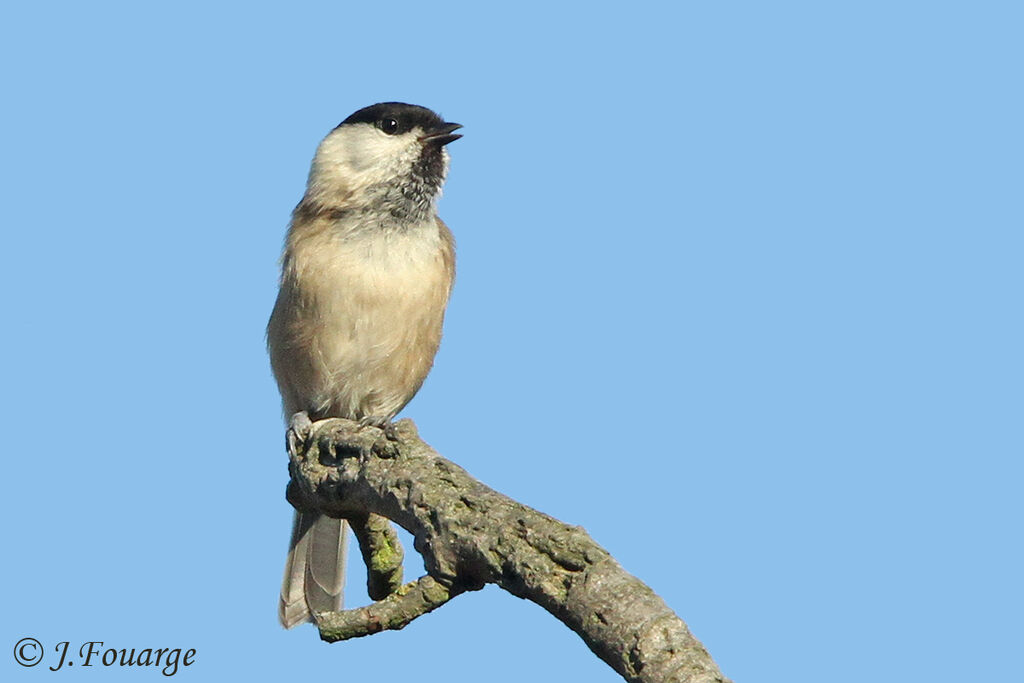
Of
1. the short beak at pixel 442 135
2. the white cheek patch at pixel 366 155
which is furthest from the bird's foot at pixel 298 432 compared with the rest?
the short beak at pixel 442 135

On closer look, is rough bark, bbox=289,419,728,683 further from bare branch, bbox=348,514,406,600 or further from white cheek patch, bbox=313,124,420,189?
white cheek patch, bbox=313,124,420,189

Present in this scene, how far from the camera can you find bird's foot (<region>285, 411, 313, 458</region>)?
20.8 ft

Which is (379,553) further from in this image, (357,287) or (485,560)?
(357,287)

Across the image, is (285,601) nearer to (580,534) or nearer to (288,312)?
(288,312)

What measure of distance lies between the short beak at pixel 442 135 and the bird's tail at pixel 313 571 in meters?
2.24

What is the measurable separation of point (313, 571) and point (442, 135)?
103 inches

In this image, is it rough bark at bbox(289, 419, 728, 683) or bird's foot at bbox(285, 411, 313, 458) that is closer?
rough bark at bbox(289, 419, 728, 683)

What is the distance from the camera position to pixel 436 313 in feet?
23.3

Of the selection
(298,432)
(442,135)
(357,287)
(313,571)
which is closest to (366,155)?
(442,135)

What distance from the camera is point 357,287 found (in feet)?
22.0

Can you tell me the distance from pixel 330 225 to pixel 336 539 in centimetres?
186

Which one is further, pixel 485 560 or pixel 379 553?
pixel 379 553

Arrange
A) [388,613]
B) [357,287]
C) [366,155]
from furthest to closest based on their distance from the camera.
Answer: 1. [366,155]
2. [357,287]
3. [388,613]

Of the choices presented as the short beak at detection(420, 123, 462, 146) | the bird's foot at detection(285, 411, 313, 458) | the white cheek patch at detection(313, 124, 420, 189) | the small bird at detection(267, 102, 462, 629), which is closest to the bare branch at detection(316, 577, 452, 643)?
the bird's foot at detection(285, 411, 313, 458)
